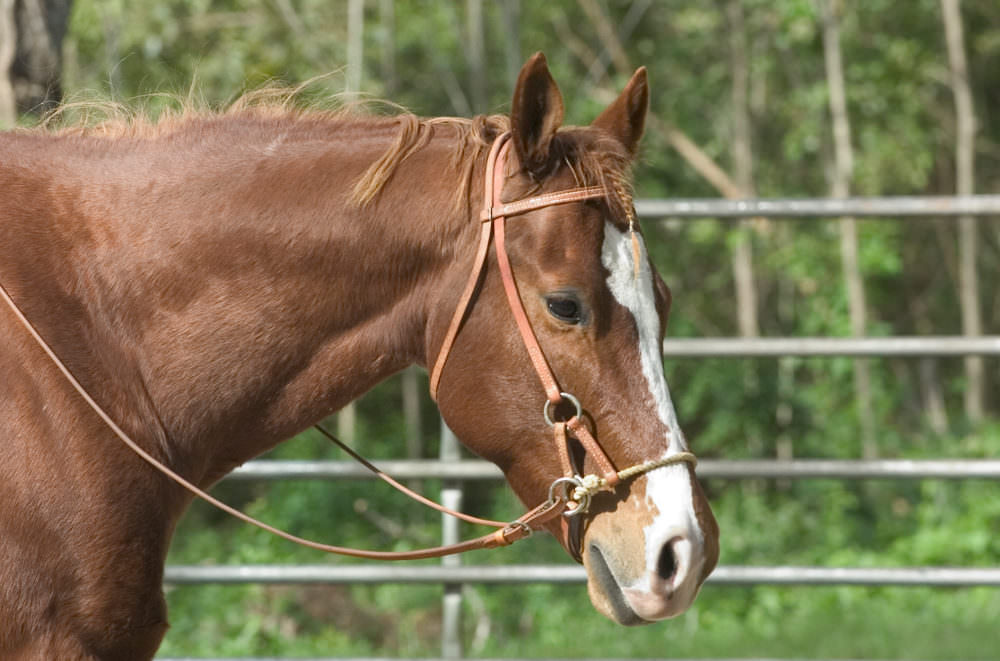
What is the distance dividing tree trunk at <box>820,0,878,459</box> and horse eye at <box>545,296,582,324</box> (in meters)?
11.1

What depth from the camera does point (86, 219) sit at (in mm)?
2436

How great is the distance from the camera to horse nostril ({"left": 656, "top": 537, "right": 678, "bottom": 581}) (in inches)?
87.0

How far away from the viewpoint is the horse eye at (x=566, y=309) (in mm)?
→ 2311

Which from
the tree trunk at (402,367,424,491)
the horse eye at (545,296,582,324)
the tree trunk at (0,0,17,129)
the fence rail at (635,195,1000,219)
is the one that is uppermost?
the tree trunk at (0,0,17,129)

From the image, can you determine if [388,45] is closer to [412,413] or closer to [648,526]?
[412,413]

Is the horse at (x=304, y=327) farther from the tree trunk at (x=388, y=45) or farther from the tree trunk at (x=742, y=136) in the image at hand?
the tree trunk at (x=742, y=136)

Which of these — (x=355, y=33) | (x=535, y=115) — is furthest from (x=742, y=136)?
(x=535, y=115)

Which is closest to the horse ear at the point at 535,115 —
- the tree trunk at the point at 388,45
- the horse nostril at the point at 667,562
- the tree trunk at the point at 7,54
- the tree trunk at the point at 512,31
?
the horse nostril at the point at 667,562

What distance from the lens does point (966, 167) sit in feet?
53.1

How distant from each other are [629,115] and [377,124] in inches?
21.3

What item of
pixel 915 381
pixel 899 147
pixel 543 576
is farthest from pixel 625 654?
pixel 915 381

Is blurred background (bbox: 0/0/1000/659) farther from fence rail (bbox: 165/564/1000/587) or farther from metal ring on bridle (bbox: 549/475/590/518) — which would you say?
metal ring on bridle (bbox: 549/475/590/518)

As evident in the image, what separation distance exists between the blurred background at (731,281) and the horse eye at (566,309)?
87 cm

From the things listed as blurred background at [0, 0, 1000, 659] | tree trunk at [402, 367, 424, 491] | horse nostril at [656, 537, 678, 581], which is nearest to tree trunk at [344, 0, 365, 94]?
blurred background at [0, 0, 1000, 659]
